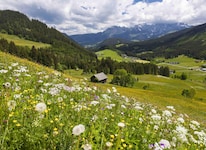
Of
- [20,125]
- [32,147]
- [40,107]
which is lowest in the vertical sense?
[32,147]

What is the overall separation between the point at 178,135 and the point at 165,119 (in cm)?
183

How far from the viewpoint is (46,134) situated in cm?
437

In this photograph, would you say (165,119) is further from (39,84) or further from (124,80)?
(124,80)

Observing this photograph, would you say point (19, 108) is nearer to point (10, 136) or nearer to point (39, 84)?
point (10, 136)

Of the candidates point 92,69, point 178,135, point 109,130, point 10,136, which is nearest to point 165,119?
point 178,135

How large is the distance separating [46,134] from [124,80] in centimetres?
12304

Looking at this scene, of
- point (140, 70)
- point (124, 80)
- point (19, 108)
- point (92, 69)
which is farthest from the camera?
point (140, 70)

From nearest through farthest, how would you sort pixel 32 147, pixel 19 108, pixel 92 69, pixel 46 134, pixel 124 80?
pixel 32 147
pixel 46 134
pixel 19 108
pixel 124 80
pixel 92 69

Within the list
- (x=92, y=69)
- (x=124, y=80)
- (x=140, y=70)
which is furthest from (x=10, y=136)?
(x=140, y=70)

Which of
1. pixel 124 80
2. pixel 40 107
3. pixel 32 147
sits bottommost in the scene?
pixel 124 80

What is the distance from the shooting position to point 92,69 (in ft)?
555

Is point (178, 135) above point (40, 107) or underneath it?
underneath

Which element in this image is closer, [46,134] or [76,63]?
[46,134]

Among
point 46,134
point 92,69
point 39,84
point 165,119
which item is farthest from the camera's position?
point 92,69
